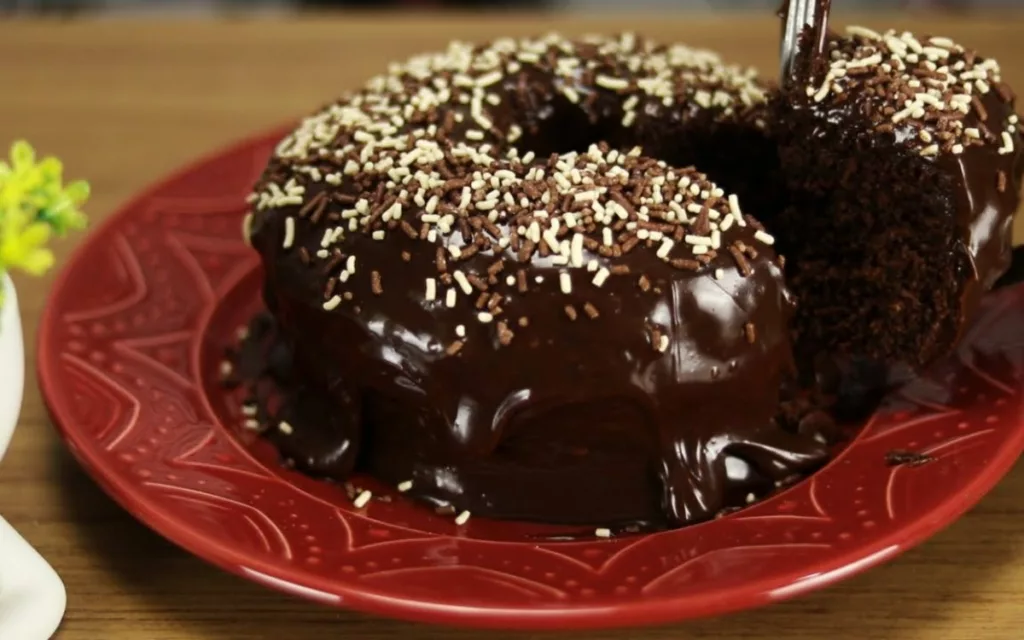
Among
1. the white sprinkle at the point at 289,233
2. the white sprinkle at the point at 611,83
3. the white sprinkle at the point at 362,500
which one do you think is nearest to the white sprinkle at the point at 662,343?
the white sprinkle at the point at 362,500

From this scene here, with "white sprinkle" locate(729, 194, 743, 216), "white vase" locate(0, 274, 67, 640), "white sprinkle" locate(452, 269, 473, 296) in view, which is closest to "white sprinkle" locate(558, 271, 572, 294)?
"white sprinkle" locate(452, 269, 473, 296)

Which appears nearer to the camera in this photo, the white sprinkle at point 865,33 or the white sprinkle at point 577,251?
the white sprinkle at point 577,251

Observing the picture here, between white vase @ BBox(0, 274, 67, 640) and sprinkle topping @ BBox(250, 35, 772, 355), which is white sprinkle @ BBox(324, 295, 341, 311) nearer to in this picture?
sprinkle topping @ BBox(250, 35, 772, 355)

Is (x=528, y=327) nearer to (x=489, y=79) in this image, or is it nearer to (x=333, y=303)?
(x=333, y=303)

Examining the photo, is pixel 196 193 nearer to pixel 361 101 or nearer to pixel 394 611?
pixel 361 101

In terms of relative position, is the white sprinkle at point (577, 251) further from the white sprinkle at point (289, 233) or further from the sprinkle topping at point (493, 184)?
the white sprinkle at point (289, 233)

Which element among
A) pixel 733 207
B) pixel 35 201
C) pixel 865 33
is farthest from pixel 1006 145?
pixel 35 201
